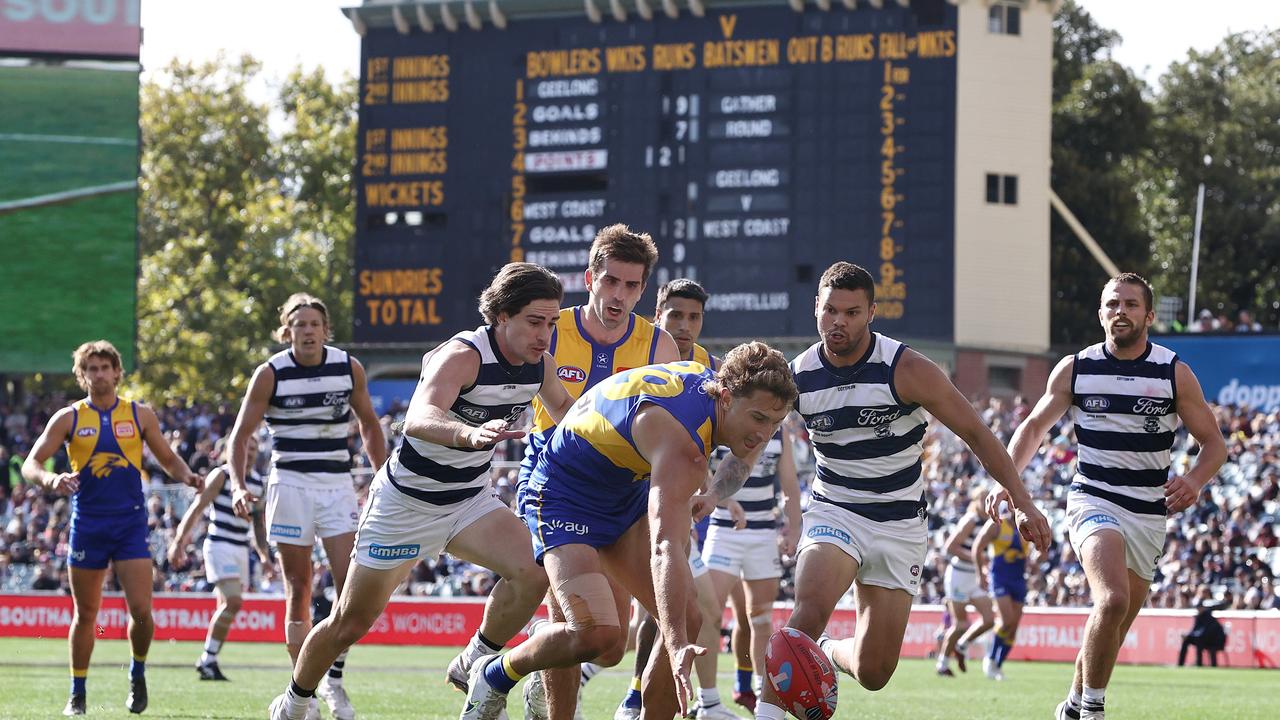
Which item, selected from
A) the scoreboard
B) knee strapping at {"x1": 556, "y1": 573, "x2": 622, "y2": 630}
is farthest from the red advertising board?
knee strapping at {"x1": 556, "y1": 573, "x2": 622, "y2": 630}

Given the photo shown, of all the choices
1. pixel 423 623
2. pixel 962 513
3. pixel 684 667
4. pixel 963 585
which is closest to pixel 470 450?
pixel 684 667

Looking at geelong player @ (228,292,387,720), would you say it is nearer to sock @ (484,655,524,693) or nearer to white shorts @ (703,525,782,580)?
white shorts @ (703,525,782,580)

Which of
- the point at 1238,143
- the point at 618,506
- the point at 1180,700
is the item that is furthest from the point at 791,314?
the point at 1238,143

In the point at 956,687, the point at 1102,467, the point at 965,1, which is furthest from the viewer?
the point at 965,1

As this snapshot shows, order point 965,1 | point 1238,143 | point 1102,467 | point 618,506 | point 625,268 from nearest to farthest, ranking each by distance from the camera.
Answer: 1. point 618,506
2. point 625,268
3. point 1102,467
4. point 965,1
5. point 1238,143

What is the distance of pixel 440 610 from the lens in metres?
28.1

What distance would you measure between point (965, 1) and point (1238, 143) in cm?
2720

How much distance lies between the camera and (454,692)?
630 inches

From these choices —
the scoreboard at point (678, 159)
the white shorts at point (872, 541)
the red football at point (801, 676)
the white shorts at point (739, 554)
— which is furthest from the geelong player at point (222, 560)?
the scoreboard at point (678, 159)

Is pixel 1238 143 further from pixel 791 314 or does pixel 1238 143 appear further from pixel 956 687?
pixel 956 687

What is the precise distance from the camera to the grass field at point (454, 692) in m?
13.4

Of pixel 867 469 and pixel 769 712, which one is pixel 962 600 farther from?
pixel 769 712

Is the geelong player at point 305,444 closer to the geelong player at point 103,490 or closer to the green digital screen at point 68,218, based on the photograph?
the geelong player at point 103,490

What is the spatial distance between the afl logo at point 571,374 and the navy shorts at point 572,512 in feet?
5.94
